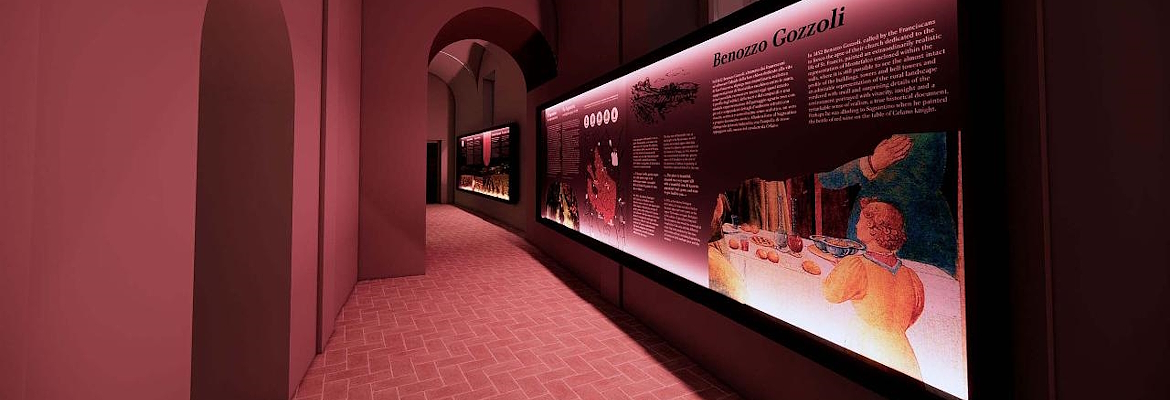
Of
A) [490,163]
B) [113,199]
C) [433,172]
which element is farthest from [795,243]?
[433,172]

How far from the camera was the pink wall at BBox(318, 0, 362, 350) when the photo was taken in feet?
11.9

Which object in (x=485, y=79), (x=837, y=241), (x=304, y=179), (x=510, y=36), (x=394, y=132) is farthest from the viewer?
(x=485, y=79)

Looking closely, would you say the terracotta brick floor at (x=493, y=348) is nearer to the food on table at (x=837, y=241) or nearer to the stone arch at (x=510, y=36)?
the food on table at (x=837, y=241)

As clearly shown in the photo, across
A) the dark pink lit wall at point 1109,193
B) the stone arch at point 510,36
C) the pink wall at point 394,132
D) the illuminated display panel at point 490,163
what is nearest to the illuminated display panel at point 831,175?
the dark pink lit wall at point 1109,193

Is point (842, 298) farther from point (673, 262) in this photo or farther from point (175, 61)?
point (175, 61)

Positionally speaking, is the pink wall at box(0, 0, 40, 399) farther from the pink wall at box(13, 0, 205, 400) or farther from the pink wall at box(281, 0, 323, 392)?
the pink wall at box(281, 0, 323, 392)

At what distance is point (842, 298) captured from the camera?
1.94 m

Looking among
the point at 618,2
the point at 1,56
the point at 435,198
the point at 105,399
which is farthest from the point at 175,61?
the point at 435,198

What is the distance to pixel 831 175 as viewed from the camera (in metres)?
1.97

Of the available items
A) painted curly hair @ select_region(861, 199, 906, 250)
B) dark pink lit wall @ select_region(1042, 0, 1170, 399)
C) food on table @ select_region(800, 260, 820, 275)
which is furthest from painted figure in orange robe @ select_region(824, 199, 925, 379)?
dark pink lit wall @ select_region(1042, 0, 1170, 399)

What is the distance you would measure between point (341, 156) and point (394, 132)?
187 cm

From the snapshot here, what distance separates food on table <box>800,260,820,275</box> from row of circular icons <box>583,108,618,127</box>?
8.11 feet

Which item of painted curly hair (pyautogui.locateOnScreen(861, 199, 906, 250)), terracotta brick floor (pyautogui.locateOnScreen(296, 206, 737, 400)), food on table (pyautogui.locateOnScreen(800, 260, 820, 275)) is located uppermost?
painted curly hair (pyautogui.locateOnScreen(861, 199, 906, 250))

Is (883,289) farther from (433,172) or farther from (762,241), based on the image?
(433,172)
